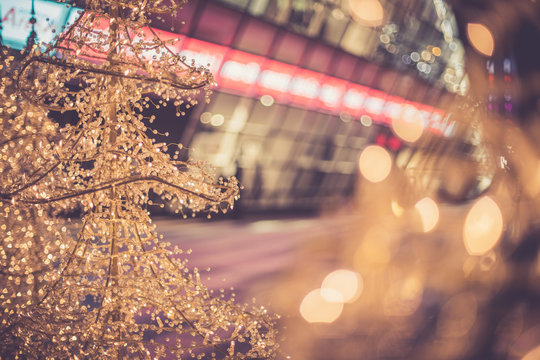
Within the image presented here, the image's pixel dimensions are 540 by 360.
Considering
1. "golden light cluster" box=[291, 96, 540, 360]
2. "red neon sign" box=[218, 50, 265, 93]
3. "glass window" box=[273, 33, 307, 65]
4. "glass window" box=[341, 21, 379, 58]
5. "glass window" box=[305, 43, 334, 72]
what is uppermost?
"glass window" box=[341, 21, 379, 58]

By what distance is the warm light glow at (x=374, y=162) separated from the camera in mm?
19341

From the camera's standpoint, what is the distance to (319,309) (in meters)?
6.79

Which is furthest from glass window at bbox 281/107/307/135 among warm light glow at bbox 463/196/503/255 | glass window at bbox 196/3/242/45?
warm light glow at bbox 463/196/503/255

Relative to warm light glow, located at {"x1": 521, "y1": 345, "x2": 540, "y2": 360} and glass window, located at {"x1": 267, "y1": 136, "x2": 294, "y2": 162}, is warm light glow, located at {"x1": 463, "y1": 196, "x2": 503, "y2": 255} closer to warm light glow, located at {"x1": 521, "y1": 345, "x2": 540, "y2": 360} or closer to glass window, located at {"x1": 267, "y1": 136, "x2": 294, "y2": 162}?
warm light glow, located at {"x1": 521, "y1": 345, "x2": 540, "y2": 360}

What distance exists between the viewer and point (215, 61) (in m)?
11.4

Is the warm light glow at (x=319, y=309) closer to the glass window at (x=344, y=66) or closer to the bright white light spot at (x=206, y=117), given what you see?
the bright white light spot at (x=206, y=117)

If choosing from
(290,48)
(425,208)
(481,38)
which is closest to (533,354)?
(481,38)

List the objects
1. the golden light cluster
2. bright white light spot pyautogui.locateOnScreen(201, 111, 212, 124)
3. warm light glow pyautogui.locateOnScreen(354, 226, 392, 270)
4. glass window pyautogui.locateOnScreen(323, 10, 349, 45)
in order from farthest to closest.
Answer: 1. glass window pyautogui.locateOnScreen(323, 10, 349, 45)
2. bright white light spot pyautogui.locateOnScreen(201, 111, 212, 124)
3. warm light glow pyautogui.locateOnScreen(354, 226, 392, 270)
4. the golden light cluster

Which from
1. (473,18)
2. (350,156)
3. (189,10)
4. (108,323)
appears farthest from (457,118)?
(350,156)

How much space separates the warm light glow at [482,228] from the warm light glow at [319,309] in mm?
3545

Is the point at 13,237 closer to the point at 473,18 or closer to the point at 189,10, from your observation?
the point at 473,18

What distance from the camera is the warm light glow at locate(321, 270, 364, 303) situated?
24.1 ft

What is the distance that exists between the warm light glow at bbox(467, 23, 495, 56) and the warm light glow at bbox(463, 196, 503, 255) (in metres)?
1.20

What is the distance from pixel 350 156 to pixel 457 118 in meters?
16.2
